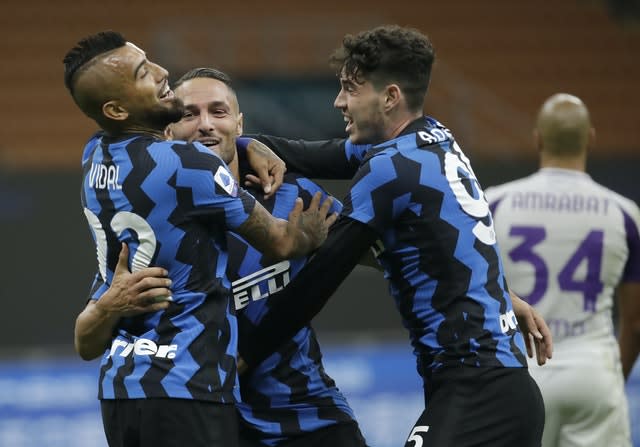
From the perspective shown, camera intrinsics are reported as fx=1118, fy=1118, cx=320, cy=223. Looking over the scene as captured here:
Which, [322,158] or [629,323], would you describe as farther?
[629,323]

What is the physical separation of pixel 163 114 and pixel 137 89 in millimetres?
122

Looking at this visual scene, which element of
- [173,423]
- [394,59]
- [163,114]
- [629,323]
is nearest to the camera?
[173,423]

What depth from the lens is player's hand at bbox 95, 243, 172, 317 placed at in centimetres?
357

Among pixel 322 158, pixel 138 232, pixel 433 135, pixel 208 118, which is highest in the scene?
pixel 208 118

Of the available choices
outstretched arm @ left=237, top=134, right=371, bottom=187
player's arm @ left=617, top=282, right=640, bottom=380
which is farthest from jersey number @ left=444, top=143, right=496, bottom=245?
player's arm @ left=617, top=282, right=640, bottom=380

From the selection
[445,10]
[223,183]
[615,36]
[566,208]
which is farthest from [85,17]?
[223,183]

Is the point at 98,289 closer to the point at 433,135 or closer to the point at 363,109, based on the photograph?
the point at 363,109

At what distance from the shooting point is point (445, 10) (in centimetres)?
1548

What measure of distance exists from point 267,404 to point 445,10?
1195 centimetres

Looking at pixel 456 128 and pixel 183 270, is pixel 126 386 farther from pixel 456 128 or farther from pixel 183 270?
pixel 456 128

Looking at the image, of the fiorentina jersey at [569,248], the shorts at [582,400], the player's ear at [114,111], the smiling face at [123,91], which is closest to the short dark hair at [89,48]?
the smiling face at [123,91]

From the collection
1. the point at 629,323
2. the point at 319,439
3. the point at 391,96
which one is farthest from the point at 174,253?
the point at 629,323

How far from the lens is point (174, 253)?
362 cm

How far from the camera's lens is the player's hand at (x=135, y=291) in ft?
11.7
